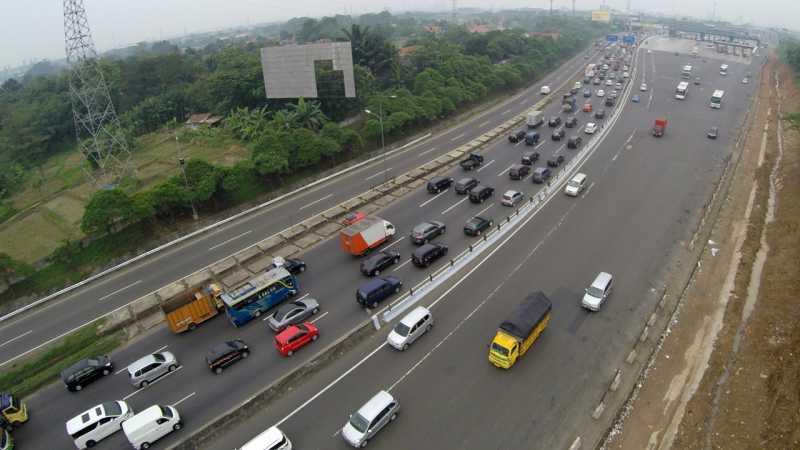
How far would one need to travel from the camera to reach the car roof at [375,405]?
20156 mm

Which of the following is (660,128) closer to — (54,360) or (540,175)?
(540,175)

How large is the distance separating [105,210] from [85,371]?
62.6 ft

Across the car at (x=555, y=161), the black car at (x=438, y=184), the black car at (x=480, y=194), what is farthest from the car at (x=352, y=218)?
the car at (x=555, y=161)

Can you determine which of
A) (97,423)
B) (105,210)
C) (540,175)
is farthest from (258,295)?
(540,175)

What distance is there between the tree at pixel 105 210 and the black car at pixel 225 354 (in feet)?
72.9

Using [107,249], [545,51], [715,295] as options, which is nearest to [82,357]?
[107,249]

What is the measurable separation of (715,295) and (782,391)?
8.78 m

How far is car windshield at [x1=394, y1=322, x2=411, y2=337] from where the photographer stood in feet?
84.0

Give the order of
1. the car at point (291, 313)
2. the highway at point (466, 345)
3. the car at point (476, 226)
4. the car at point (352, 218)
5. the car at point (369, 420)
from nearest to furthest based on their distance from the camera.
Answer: the car at point (369, 420), the highway at point (466, 345), the car at point (291, 313), the car at point (476, 226), the car at point (352, 218)

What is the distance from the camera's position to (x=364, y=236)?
35.4 meters

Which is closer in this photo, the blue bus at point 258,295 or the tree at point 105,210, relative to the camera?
the blue bus at point 258,295

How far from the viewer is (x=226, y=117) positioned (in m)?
74.4

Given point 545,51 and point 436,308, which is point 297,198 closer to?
point 436,308

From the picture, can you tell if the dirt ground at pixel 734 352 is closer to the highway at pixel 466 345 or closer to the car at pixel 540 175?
the highway at pixel 466 345
